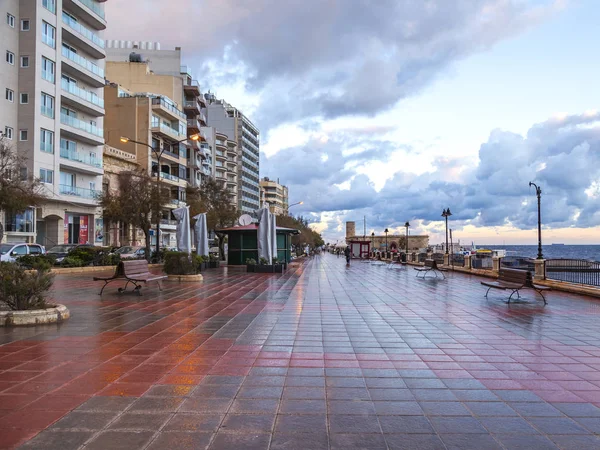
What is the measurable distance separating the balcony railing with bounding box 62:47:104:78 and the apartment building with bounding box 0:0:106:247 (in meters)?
0.08

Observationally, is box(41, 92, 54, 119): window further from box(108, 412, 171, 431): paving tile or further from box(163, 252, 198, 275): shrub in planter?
box(108, 412, 171, 431): paving tile

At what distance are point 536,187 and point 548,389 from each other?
76.6 feet

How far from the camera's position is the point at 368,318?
9.20m

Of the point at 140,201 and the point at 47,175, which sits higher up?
the point at 47,175

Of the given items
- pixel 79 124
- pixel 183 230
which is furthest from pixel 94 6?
pixel 183 230

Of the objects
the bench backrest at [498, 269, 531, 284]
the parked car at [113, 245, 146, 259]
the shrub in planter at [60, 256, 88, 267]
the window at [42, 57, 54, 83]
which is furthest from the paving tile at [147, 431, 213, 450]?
the window at [42, 57, 54, 83]

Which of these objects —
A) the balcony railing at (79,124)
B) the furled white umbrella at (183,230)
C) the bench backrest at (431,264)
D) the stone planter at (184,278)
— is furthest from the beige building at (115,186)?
the bench backrest at (431,264)

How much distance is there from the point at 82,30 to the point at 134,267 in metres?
35.7

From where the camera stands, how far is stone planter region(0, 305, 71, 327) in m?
7.75

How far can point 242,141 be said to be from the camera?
110 m

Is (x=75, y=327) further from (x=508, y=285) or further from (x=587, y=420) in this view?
(x=508, y=285)

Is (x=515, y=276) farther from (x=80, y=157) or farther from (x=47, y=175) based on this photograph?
(x=80, y=157)

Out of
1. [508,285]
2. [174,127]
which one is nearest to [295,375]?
[508,285]

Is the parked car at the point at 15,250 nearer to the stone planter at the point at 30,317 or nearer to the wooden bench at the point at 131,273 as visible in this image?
the wooden bench at the point at 131,273
